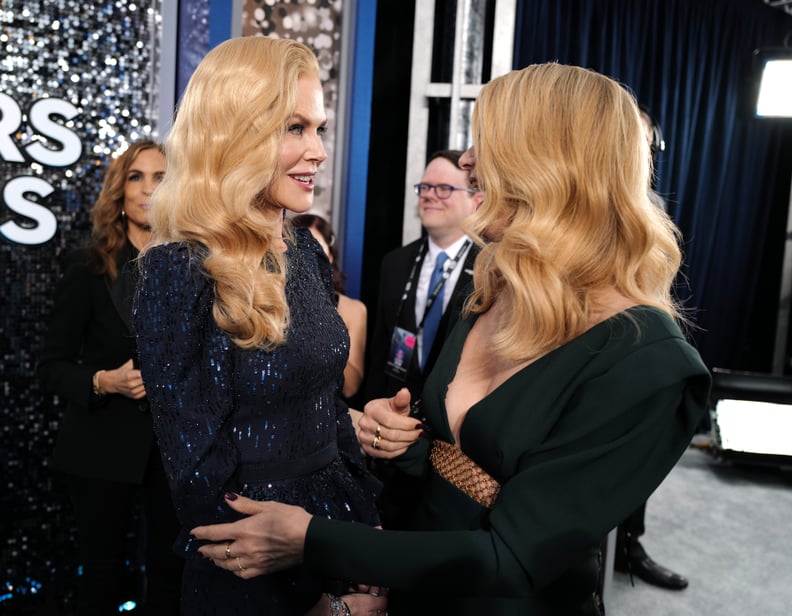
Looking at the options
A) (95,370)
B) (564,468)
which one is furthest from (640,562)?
(564,468)

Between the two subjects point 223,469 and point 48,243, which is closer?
point 223,469

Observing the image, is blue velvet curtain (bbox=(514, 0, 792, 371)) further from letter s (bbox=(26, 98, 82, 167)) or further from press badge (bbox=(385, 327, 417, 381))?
letter s (bbox=(26, 98, 82, 167))

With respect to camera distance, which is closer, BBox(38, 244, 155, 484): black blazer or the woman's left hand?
the woman's left hand

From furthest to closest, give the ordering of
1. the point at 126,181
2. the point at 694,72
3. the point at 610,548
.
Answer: the point at 694,72, the point at 610,548, the point at 126,181

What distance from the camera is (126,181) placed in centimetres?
245

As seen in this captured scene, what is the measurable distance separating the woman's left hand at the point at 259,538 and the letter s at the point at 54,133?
6.09ft

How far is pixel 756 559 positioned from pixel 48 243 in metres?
3.62

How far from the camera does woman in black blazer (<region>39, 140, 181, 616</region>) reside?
226 cm

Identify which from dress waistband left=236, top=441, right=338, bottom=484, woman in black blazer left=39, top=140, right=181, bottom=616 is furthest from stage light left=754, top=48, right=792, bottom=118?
dress waistband left=236, top=441, right=338, bottom=484

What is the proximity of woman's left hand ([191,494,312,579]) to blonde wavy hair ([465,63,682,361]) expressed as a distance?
0.45 metres

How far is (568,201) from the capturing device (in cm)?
125

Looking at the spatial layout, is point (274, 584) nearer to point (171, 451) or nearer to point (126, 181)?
point (171, 451)

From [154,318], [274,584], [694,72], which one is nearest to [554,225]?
[154,318]

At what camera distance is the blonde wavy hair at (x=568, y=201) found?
48.5 inches
